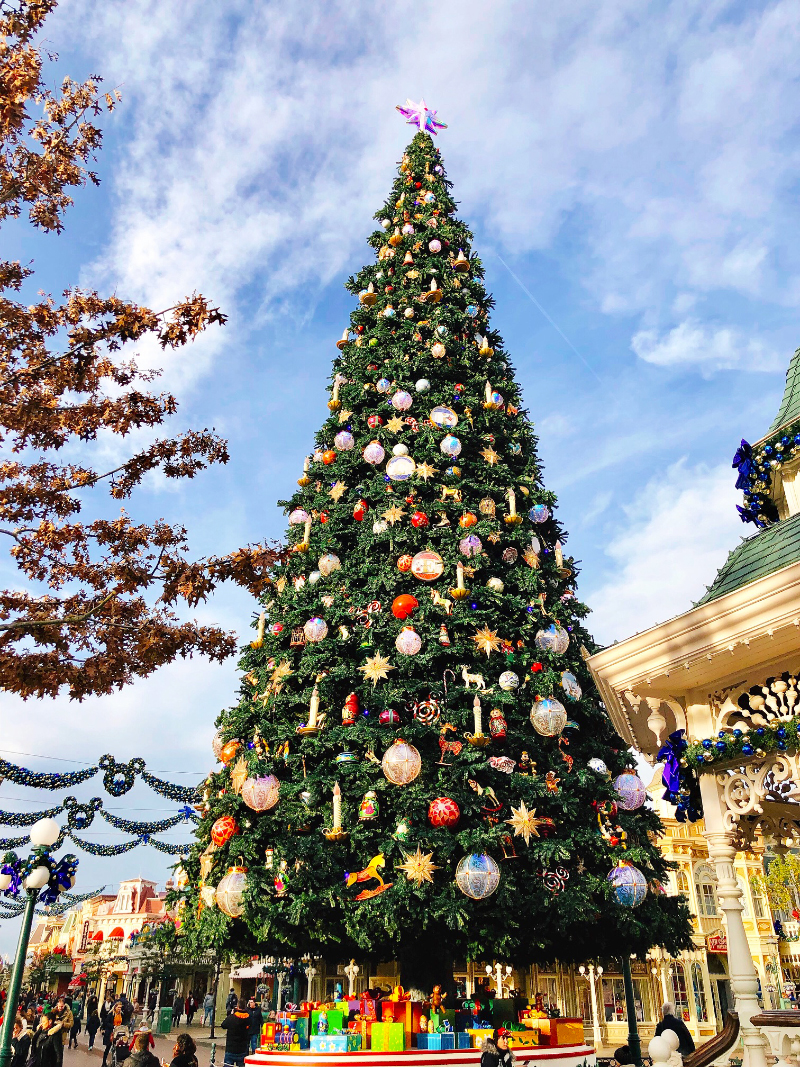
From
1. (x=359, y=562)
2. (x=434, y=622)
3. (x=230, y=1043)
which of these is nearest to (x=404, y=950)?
(x=230, y=1043)

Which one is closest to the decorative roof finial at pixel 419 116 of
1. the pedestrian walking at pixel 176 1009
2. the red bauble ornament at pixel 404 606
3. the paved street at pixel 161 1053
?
the red bauble ornament at pixel 404 606

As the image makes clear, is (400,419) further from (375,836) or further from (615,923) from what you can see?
(615,923)

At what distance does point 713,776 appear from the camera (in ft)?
A: 19.2

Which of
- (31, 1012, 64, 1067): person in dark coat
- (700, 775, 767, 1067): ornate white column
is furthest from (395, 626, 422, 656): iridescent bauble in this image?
(31, 1012, 64, 1067): person in dark coat

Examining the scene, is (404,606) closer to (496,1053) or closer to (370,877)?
(370,877)

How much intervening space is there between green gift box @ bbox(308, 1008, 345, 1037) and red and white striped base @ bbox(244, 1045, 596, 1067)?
468 millimetres

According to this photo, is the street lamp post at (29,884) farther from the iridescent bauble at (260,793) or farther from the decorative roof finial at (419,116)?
the decorative roof finial at (419,116)

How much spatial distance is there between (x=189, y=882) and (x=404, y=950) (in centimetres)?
417

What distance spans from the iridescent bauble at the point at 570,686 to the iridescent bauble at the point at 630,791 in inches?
58.7

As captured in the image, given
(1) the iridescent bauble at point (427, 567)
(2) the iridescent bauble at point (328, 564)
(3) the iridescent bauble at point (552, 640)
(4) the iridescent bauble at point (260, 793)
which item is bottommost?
(4) the iridescent bauble at point (260, 793)

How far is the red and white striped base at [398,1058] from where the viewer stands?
353 inches

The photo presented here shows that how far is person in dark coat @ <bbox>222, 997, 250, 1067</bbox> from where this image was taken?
442 inches

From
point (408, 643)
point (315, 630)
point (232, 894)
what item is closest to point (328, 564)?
point (315, 630)

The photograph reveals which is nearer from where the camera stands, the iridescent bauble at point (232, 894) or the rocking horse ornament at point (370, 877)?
the rocking horse ornament at point (370, 877)
